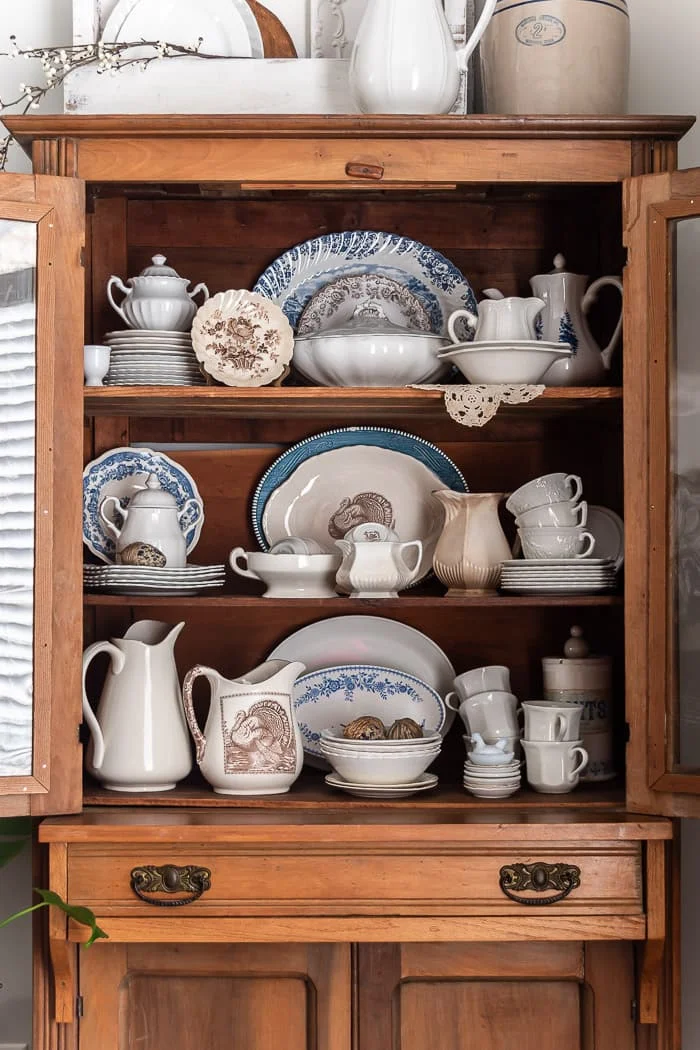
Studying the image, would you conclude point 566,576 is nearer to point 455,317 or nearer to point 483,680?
point 483,680

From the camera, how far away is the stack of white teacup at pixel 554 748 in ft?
6.14

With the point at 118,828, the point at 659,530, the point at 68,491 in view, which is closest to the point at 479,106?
the point at 659,530

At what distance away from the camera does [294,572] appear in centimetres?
194

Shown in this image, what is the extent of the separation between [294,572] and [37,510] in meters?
0.43

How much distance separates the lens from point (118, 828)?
1.73 meters

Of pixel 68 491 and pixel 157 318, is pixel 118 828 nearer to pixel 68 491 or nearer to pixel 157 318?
pixel 68 491

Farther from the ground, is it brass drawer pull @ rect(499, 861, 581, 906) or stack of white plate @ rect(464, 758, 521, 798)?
stack of white plate @ rect(464, 758, 521, 798)

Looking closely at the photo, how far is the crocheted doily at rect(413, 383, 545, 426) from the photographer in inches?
71.9

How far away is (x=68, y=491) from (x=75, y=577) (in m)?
0.13

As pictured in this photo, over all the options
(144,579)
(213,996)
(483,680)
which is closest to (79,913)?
(213,996)

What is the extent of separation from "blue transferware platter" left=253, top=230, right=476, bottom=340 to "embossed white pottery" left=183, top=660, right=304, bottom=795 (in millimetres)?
642

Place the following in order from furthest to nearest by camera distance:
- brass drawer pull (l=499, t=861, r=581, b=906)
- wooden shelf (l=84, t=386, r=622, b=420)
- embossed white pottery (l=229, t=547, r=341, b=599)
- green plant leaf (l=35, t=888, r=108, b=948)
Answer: embossed white pottery (l=229, t=547, r=341, b=599) < wooden shelf (l=84, t=386, r=622, b=420) < brass drawer pull (l=499, t=861, r=581, b=906) < green plant leaf (l=35, t=888, r=108, b=948)

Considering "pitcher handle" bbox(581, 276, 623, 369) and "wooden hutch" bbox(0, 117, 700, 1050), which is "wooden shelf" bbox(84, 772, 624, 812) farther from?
"pitcher handle" bbox(581, 276, 623, 369)

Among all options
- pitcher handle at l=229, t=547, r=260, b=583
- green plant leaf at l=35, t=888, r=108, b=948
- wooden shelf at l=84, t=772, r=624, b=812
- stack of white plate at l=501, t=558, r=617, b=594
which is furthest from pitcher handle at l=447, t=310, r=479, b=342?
green plant leaf at l=35, t=888, r=108, b=948
